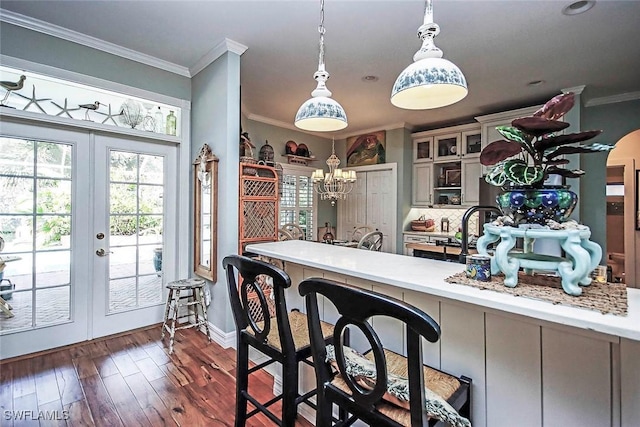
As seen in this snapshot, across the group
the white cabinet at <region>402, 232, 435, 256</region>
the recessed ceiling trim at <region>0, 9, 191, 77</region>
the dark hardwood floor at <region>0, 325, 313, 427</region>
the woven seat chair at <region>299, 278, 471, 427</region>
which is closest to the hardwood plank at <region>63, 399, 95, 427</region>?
the dark hardwood floor at <region>0, 325, 313, 427</region>

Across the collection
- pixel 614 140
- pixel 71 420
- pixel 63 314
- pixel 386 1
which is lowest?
pixel 71 420

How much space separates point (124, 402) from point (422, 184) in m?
5.12

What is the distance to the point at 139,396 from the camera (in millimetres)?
2123

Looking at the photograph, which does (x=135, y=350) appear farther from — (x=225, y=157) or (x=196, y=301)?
(x=225, y=157)

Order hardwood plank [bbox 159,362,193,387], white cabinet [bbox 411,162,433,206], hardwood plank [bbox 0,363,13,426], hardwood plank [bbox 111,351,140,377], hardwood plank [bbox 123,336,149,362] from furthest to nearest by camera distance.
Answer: white cabinet [bbox 411,162,433,206] < hardwood plank [bbox 123,336,149,362] < hardwood plank [bbox 111,351,140,377] < hardwood plank [bbox 159,362,193,387] < hardwood plank [bbox 0,363,13,426]

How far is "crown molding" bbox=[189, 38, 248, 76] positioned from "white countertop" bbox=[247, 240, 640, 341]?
1.96 metres

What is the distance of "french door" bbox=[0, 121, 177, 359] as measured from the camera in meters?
2.63

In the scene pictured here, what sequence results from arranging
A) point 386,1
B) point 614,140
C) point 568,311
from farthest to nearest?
point 614,140 < point 386,1 < point 568,311

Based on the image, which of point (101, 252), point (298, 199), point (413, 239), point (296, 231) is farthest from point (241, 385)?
point (413, 239)

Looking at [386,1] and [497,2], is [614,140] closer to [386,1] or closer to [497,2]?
[497,2]

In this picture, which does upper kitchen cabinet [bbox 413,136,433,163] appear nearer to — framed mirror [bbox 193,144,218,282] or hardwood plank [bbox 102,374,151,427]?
framed mirror [bbox 193,144,218,282]

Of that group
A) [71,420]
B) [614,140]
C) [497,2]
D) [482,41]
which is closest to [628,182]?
[614,140]

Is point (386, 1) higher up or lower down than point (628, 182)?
higher up

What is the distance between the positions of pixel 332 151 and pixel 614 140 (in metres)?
4.41
